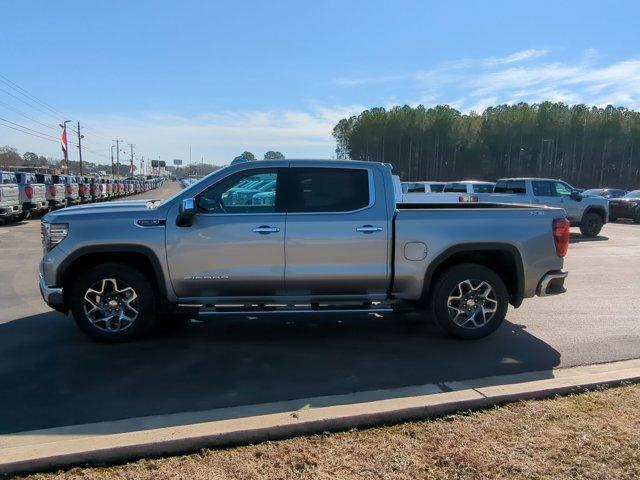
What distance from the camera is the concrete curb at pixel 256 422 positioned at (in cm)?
307

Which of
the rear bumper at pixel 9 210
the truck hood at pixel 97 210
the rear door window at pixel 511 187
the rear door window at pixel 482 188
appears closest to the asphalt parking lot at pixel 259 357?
the truck hood at pixel 97 210

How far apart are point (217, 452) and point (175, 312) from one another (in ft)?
8.06

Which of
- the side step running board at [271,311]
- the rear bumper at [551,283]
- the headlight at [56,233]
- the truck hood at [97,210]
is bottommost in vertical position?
the side step running board at [271,311]

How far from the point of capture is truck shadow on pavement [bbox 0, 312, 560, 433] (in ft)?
13.1

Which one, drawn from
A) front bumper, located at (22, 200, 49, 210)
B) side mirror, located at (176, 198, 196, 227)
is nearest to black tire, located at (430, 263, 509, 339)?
side mirror, located at (176, 198, 196, 227)

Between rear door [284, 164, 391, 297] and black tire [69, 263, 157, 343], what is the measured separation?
4.95 ft

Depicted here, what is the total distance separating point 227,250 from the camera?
523cm

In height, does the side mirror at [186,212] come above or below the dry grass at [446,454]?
above

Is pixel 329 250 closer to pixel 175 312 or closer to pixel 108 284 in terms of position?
pixel 175 312

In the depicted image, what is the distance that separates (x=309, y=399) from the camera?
154 inches

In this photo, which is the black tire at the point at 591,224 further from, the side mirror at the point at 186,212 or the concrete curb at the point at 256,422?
the side mirror at the point at 186,212

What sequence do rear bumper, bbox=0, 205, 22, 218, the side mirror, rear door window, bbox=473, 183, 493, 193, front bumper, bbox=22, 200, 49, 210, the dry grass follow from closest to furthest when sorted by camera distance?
the dry grass → the side mirror → rear bumper, bbox=0, 205, 22, 218 → front bumper, bbox=22, 200, 49, 210 → rear door window, bbox=473, 183, 493, 193

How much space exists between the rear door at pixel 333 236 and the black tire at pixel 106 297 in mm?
1508

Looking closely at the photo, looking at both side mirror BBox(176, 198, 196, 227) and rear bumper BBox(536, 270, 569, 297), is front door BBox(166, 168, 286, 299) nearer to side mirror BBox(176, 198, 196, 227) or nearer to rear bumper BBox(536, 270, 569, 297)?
side mirror BBox(176, 198, 196, 227)
